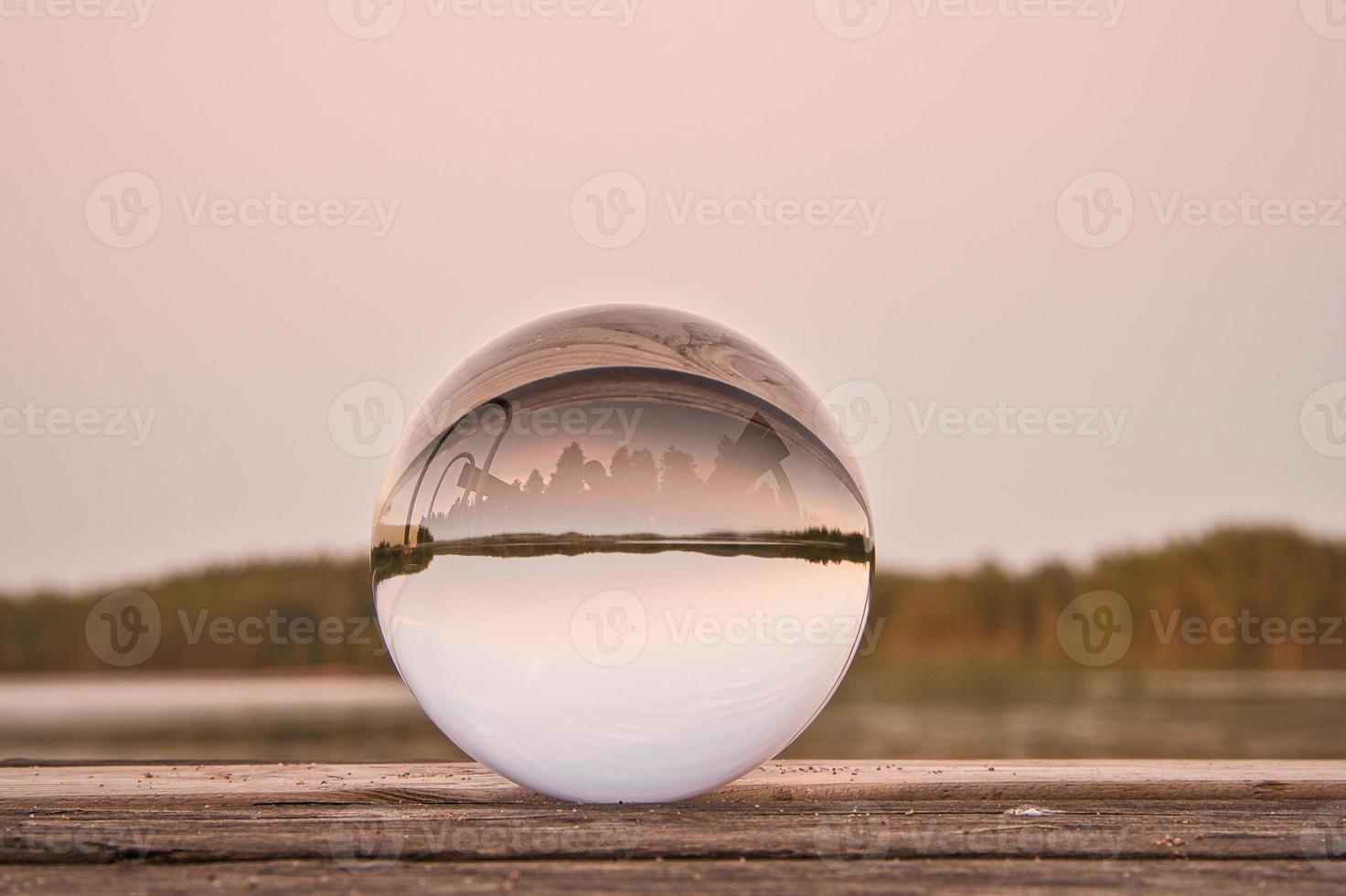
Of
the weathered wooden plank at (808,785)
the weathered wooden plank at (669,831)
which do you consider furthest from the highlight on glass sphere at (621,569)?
the weathered wooden plank at (808,785)

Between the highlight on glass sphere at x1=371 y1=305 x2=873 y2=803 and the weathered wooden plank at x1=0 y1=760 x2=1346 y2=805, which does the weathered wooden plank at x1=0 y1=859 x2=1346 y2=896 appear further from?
the weathered wooden plank at x1=0 y1=760 x2=1346 y2=805

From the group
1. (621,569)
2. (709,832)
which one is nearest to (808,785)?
(709,832)

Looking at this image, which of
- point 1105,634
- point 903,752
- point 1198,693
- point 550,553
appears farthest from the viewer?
point 1198,693

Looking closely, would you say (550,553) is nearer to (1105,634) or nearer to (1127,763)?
(1127,763)

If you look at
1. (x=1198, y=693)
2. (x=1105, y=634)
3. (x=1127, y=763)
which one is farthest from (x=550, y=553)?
(x=1198, y=693)

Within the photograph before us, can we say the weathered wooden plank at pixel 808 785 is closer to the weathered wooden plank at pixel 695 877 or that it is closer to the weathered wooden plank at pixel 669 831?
the weathered wooden plank at pixel 669 831

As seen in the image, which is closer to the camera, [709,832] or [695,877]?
[695,877]

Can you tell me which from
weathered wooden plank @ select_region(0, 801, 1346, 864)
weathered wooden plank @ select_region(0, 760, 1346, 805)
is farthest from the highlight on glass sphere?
weathered wooden plank @ select_region(0, 760, 1346, 805)

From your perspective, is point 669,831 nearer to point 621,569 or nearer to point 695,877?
point 695,877
